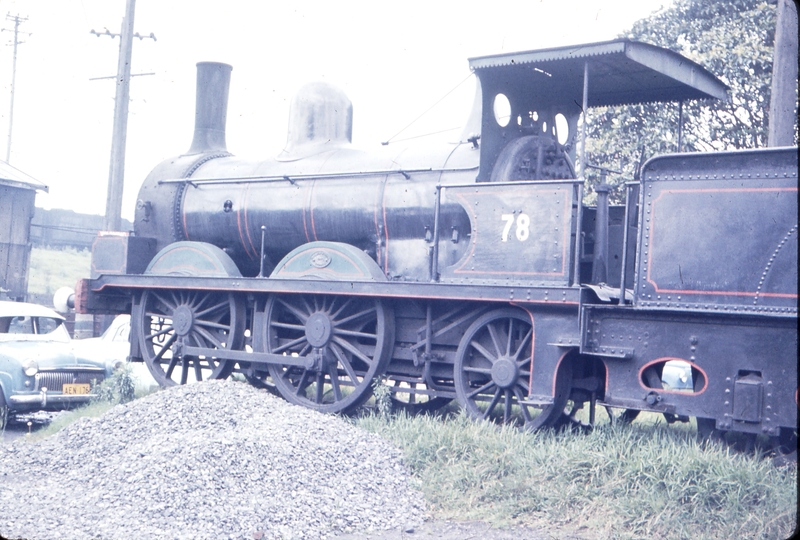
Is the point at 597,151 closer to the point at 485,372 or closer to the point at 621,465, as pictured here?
the point at 485,372

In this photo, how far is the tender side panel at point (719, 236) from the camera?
524 cm

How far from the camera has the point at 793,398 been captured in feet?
17.2

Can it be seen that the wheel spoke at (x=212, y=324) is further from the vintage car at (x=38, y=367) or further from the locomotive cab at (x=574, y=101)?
the locomotive cab at (x=574, y=101)

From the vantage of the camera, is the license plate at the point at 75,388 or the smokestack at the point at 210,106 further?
the smokestack at the point at 210,106

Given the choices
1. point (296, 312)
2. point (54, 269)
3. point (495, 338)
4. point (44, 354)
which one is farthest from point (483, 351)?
point (54, 269)

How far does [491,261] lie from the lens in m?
6.55

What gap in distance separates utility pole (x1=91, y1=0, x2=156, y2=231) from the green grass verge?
8885mm

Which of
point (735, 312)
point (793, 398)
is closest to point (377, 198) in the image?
point (735, 312)

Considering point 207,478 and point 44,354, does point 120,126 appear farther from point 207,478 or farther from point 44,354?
point 207,478

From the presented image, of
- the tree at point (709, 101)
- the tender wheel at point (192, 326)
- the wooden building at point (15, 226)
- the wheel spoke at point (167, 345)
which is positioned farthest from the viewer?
the wooden building at point (15, 226)

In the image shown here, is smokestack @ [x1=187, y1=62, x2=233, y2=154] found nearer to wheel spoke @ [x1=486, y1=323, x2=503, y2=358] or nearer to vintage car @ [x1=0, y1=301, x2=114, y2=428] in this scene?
vintage car @ [x1=0, y1=301, x2=114, y2=428]

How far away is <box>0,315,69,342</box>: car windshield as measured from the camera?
9.37 m

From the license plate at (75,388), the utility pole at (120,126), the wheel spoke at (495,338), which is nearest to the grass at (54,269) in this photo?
the utility pole at (120,126)

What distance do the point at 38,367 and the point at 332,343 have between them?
11.2ft
